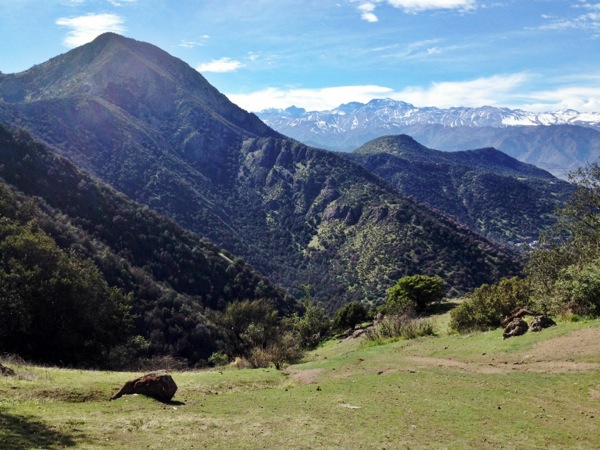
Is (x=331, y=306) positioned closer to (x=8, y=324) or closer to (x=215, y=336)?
(x=215, y=336)

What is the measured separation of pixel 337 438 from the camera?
44.1ft

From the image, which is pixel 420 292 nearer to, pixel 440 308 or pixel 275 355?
pixel 440 308

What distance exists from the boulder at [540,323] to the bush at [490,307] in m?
6.44

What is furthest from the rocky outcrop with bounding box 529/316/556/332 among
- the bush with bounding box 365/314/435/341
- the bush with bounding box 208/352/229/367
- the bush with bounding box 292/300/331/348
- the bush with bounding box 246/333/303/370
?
the bush with bounding box 292/300/331/348

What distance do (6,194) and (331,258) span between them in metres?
114

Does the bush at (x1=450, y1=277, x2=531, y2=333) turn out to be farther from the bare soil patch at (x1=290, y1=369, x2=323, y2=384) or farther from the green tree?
the bare soil patch at (x1=290, y1=369, x2=323, y2=384)

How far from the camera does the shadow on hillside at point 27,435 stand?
10.5 m

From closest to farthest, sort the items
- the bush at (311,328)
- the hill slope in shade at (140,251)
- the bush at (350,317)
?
1. the bush at (311,328)
2. the bush at (350,317)
3. the hill slope in shade at (140,251)

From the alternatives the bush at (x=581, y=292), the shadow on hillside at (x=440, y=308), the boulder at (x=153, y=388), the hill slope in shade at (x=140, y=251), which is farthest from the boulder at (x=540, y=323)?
the hill slope in shade at (x=140, y=251)

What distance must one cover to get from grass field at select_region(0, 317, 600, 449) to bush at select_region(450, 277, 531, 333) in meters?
7.92

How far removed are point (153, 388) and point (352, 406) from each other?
7733 mm

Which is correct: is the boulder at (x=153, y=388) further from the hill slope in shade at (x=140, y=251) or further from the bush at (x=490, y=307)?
the hill slope in shade at (x=140, y=251)

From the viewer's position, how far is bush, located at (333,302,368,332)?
54.6 metres

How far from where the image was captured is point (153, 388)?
1700 centimetres
